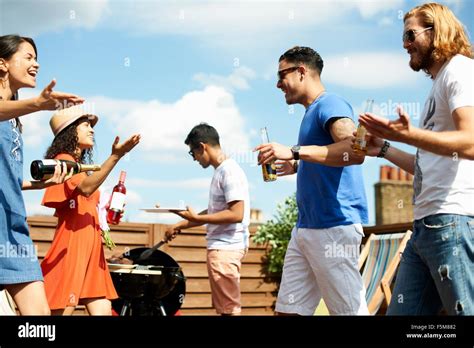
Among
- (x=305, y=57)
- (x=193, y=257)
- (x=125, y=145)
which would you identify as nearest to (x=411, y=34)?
(x=305, y=57)

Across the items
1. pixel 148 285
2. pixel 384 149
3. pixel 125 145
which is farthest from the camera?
pixel 148 285

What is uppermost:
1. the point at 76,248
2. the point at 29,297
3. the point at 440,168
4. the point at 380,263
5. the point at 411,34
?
the point at 411,34

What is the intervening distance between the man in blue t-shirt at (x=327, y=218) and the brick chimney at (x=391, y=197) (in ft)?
53.9

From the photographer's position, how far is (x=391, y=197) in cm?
2011

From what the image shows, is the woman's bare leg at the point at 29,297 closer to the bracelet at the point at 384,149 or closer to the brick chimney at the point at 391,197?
the bracelet at the point at 384,149

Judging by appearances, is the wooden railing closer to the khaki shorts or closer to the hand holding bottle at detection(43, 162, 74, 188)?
the khaki shorts

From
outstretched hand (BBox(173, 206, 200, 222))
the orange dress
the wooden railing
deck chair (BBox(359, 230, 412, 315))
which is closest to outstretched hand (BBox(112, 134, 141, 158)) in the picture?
the orange dress

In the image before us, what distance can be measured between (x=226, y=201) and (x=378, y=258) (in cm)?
335

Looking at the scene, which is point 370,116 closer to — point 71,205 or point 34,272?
point 34,272

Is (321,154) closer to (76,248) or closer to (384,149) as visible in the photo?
(384,149)

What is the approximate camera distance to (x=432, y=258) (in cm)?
266

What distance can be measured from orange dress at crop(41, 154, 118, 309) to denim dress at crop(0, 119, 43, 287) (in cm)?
95

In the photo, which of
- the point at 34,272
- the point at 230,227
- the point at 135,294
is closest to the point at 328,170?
the point at 34,272

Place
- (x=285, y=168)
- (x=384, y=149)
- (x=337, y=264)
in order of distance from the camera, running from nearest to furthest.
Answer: (x=384, y=149) < (x=337, y=264) < (x=285, y=168)
